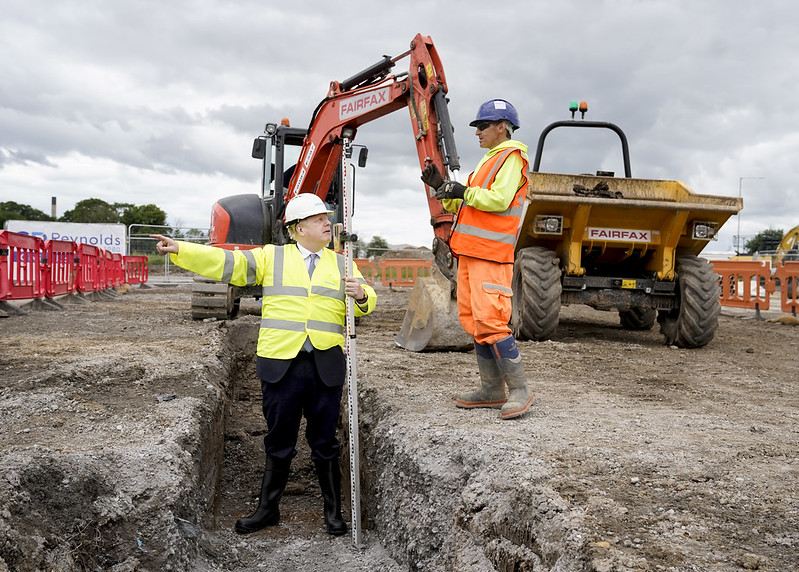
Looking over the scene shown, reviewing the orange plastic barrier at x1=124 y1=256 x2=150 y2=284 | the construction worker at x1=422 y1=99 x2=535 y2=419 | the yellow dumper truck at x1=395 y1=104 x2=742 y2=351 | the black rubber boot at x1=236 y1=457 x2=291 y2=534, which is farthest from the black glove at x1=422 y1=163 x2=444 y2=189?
the orange plastic barrier at x1=124 y1=256 x2=150 y2=284

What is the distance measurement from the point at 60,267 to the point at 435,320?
27.9 feet

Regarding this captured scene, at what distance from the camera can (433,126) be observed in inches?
250

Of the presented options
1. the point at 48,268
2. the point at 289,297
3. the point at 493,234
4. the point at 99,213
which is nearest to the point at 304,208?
the point at 289,297

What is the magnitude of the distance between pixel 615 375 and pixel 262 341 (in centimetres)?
370

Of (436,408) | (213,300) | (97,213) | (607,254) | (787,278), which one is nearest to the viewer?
(436,408)

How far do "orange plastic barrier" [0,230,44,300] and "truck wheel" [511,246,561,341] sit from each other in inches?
283

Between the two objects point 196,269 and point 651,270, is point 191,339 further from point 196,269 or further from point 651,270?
point 651,270

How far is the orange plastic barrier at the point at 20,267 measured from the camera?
9578mm

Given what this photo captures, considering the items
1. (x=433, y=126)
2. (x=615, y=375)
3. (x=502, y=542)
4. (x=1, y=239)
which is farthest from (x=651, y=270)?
(x=1, y=239)

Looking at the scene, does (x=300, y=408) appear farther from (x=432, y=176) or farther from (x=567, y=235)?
(x=567, y=235)

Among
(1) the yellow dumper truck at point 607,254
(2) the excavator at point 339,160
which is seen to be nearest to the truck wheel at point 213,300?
(2) the excavator at point 339,160

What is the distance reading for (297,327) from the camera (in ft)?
13.0

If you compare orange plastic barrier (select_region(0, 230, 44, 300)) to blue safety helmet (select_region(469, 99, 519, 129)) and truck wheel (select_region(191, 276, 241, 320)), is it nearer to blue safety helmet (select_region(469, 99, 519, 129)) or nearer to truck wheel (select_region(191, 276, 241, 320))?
truck wheel (select_region(191, 276, 241, 320))

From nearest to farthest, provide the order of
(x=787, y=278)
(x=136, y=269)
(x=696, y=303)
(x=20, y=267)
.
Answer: (x=696, y=303) < (x=20, y=267) < (x=787, y=278) < (x=136, y=269)
